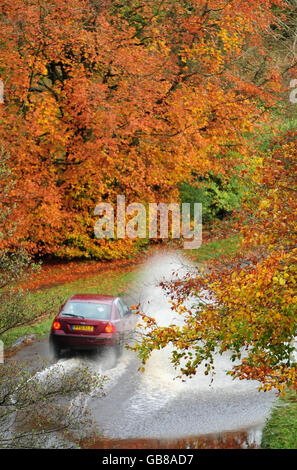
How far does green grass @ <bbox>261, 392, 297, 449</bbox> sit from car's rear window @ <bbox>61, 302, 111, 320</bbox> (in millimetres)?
4804

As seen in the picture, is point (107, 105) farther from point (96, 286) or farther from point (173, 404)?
point (173, 404)

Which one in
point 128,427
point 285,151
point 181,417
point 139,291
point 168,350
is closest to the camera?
point 285,151

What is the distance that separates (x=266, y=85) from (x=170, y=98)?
9.02 m

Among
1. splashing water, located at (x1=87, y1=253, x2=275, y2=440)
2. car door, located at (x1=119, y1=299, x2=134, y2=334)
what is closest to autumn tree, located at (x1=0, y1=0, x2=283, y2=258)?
car door, located at (x1=119, y1=299, x2=134, y2=334)

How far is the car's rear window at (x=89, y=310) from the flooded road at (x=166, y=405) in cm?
113

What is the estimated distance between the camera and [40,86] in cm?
2631

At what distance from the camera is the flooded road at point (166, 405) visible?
38.6 ft

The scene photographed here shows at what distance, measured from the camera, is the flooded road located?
11.8m

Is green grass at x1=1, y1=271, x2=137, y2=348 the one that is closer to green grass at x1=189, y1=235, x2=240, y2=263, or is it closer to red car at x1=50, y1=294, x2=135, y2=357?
red car at x1=50, y1=294, x2=135, y2=357

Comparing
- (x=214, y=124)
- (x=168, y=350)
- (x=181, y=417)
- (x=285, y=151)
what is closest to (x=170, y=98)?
(x=214, y=124)

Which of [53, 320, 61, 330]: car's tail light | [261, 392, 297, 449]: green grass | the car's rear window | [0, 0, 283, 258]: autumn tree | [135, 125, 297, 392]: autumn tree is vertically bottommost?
[261, 392, 297, 449]: green grass

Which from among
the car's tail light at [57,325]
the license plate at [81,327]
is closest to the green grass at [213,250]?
the license plate at [81,327]

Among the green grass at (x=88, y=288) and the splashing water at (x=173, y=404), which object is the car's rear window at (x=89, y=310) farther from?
the green grass at (x=88, y=288)
